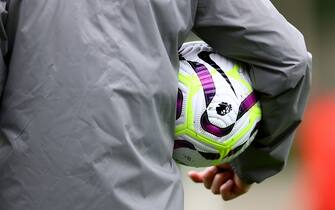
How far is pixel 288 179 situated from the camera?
9.06m

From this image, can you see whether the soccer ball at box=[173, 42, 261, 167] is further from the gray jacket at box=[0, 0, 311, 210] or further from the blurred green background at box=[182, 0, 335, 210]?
the blurred green background at box=[182, 0, 335, 210]

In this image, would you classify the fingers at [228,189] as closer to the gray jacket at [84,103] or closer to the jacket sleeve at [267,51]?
the jacket sleeve at [267,51]

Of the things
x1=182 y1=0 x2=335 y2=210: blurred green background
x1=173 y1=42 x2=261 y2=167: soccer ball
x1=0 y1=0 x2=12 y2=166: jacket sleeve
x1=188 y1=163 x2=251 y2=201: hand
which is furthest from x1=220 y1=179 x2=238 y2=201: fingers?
x1=182 y1=0 x2=335 y2=210: blurred green background

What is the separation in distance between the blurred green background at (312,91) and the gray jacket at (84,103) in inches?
239

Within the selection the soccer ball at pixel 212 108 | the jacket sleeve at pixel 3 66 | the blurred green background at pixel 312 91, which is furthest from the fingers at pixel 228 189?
the blurred green background at pixel 312 91

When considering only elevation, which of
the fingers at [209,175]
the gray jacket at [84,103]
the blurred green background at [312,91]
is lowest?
the blurred green background at [312,91]

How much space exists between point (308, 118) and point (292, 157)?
145cm

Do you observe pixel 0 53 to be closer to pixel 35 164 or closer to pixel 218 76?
pixel 35 164

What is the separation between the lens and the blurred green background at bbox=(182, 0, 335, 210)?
28.4 feet

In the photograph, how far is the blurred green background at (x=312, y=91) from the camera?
865 cm

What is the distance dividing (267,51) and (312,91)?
6010 mm

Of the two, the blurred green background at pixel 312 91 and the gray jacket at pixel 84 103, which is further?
the blurred green background at pixel 312 91

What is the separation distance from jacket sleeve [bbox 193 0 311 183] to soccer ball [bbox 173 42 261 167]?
52 millimetres

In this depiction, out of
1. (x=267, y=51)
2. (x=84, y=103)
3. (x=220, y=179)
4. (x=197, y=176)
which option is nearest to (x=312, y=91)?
(x=197, y=176)
